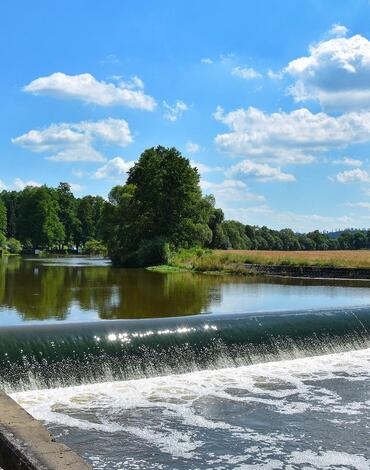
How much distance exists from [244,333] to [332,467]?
633cm

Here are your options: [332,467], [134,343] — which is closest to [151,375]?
[134,343]

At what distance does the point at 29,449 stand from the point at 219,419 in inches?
165

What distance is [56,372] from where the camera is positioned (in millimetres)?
10234

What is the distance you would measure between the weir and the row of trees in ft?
247

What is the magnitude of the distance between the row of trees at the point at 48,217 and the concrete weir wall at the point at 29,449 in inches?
3270

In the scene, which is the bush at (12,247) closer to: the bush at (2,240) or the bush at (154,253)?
the bush at (2,240)

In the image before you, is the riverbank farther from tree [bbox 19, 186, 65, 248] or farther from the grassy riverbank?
tree [bbox 19, 186, 65, 248]

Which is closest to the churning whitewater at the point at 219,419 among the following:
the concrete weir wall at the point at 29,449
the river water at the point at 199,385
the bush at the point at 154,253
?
the river water at the point at 199,385

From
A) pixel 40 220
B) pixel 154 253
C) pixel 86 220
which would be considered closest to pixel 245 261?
pixel 154 253

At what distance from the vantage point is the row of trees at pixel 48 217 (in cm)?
9862

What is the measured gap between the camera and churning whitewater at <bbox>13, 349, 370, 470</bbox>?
6.98 meters

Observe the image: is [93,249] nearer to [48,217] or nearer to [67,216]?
[48,217]

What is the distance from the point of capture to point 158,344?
11.8 metres

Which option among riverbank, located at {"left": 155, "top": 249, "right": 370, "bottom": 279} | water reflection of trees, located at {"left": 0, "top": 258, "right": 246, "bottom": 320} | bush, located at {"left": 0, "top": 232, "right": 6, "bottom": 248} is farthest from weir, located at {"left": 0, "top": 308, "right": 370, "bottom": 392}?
bush, located at {"left": 0, "top": 232, "right": 6, "bottom": 248}
